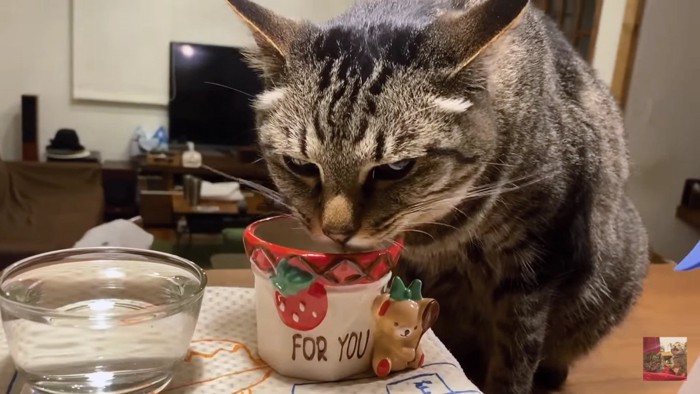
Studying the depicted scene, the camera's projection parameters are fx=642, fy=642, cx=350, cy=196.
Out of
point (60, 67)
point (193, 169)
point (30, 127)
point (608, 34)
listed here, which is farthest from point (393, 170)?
point (60, 67)

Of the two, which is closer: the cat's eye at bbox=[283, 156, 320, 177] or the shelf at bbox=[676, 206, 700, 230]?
the cat's eye at bbox=[283, 156, 320, 177]

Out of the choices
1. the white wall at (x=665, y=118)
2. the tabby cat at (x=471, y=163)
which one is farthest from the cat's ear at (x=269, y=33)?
the white wall at (x=665, y=118)

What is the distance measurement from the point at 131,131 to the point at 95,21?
0.69 metres

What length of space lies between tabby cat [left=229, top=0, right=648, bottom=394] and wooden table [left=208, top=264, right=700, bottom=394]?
0.03 meters

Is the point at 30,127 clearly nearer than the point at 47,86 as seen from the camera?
Yes

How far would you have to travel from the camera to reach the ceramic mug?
611mm

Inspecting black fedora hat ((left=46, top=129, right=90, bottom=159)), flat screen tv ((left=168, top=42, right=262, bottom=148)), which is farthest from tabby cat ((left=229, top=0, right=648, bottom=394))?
black fedora hat ((left=46, top=129, right=90, bottom=159))

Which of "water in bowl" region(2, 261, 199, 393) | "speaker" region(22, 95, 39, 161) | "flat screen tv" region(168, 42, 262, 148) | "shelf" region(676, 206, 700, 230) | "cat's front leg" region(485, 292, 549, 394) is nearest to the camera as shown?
"water in bowl" region(2, 261, 199, 393)

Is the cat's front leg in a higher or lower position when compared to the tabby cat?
lower

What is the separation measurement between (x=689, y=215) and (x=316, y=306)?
8.17 ft

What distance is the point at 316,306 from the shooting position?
0.62m

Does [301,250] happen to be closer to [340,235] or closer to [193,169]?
[340,235]

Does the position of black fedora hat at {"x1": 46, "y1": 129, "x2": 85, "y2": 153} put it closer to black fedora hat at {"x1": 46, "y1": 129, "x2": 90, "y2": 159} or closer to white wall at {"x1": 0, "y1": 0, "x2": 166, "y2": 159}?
black fedora hat at {"x1": 46, "y1": 129, "x2": 90, "y2": 159}

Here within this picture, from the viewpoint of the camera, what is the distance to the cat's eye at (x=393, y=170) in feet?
2.13
